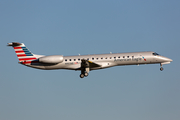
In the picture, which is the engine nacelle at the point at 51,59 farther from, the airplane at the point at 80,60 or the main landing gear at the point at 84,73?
the main landing gear at the point at 84,73

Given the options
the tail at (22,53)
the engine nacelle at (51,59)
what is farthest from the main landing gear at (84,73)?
the tail at (22,53)

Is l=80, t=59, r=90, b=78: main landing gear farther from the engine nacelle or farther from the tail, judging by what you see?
the tail

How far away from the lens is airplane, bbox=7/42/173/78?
111 feet

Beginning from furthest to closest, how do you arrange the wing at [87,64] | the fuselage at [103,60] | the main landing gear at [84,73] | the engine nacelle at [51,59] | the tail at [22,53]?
1. the tail at [22,53]
2. the fuselage at [103,60]
3. the main landing gear at [84,73]
4. the engine nacelle at [51,59]
5. the wing at [87,64]

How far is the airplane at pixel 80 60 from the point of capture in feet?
111

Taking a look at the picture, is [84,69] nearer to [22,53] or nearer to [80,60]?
[80,60]

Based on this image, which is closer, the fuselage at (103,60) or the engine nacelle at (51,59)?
the engine nacelle at (51,59)

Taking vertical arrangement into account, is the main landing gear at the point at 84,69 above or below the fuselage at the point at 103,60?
below

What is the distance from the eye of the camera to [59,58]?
Result: 33875 millimetres

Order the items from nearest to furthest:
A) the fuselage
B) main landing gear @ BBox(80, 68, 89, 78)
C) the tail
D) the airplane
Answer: main landing gear @ BBox(80, 68, 89, 78) → the airplane → the fuselage → the tail

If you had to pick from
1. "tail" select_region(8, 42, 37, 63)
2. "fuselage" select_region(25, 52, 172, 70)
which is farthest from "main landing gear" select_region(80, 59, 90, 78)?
"tail" select_region(8, 42, 37, 63)

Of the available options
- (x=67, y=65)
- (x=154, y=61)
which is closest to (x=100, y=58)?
(x=67, y=65)

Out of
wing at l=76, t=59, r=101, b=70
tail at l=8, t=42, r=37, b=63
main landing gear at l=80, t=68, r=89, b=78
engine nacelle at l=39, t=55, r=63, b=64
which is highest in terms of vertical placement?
tail at l=8, t=42, r=37, b=63

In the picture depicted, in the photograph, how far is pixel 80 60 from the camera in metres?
34.6
